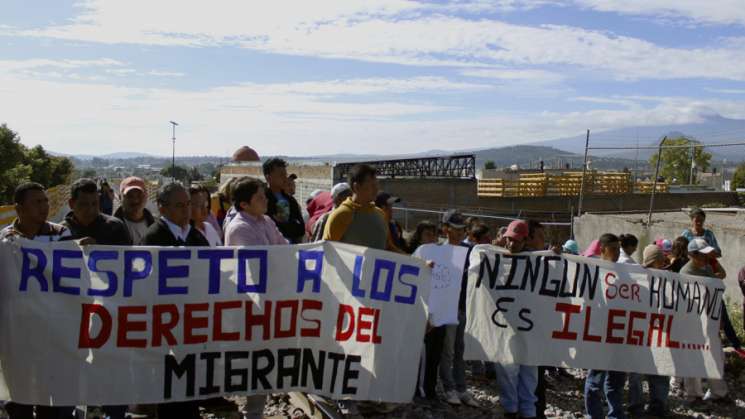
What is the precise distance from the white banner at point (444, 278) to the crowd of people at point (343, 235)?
170 mm

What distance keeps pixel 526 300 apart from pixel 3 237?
396cm

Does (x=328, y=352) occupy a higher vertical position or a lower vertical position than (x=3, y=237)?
lower

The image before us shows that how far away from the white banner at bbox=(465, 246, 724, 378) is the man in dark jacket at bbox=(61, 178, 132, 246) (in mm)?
2763

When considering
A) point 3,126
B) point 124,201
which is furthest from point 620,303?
point 3,126

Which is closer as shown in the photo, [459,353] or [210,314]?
[210,314]

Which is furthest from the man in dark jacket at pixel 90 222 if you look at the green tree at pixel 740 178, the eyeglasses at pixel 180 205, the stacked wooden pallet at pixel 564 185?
the green tree at pixel 740 178

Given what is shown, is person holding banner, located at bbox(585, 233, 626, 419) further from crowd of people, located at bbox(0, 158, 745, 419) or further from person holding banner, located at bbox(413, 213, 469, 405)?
person holding banner, located at bbox(413, 213, 469, 405)

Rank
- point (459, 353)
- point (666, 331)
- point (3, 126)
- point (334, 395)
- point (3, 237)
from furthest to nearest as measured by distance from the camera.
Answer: point (3, 126) < point (459, 353) < point (666, 331) < point (334, 395) < point (3, 237)

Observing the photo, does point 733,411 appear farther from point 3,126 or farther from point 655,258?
point 3,126

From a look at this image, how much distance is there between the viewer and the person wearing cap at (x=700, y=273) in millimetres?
7180

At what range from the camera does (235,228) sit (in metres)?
5.39

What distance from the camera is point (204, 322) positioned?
5016mm

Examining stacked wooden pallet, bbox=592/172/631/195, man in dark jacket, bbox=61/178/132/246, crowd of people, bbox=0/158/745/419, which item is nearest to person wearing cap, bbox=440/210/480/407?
crowd of people, bbox=0/158/745/419

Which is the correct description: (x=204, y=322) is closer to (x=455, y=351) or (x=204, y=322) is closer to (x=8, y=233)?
(x=8, y=233)
